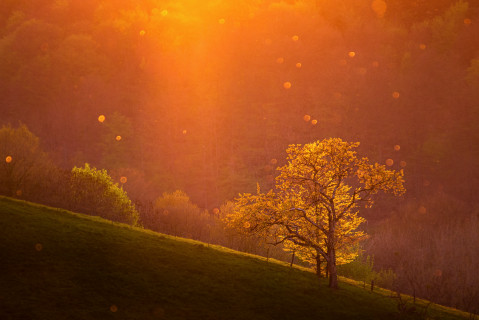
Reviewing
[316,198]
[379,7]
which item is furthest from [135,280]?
[379,7]

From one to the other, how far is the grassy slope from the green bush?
16562 millimetres

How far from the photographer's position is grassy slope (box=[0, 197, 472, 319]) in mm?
20344

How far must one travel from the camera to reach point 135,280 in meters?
24.1

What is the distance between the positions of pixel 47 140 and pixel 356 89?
273ft

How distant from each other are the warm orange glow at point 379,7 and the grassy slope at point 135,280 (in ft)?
412

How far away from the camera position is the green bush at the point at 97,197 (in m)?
49.9

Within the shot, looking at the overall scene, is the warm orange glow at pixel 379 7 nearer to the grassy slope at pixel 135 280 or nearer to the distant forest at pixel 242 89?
the distant forest at pixel 242 89

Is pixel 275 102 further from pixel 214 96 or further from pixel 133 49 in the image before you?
pixel 133 49

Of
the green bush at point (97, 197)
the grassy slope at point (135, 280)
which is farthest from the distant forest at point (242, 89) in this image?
the grassy slope at point (135, 280)

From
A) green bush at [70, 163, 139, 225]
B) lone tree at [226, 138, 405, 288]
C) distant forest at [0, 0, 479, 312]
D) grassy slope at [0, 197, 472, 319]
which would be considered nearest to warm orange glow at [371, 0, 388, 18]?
distant forest at [0, 0, 479, 312]

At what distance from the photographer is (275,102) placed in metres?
130

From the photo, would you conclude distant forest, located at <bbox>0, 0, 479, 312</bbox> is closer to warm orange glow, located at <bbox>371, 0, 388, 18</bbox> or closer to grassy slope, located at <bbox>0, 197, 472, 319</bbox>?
warm orange glow, located at <bbox>371, 0, 388, 18</bbox>

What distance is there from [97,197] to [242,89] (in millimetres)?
88184

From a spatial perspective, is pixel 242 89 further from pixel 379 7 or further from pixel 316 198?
pixel 316 198
